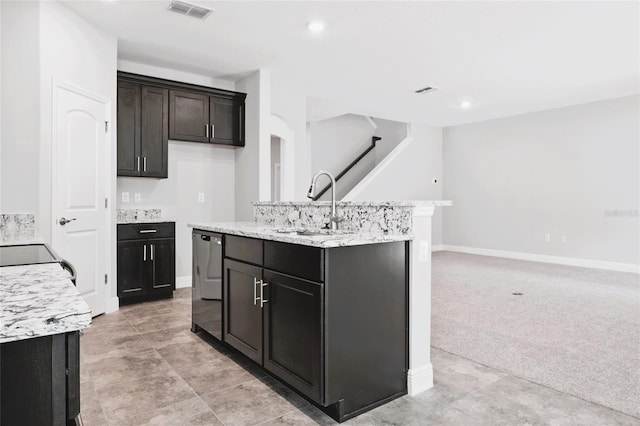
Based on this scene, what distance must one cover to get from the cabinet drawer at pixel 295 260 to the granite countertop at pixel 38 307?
1.11 metres

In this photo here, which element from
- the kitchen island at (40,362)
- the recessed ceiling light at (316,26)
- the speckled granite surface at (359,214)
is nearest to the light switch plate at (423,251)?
the speckled granite surface at (359,214)

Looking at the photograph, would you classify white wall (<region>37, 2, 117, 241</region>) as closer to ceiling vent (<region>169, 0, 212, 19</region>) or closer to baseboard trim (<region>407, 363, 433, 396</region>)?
ceiling vent (<region>169, 0, 212, 19</region>)

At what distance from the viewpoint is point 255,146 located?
4.92m

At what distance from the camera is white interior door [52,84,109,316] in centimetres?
336

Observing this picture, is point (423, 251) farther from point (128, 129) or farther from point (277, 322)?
point (128, 129)

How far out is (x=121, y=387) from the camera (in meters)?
2.37

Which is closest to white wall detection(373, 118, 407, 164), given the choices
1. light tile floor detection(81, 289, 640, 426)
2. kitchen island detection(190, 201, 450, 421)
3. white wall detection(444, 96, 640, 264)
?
white wall detection(444, 96, 640, 264)

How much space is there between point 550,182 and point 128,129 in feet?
21.4

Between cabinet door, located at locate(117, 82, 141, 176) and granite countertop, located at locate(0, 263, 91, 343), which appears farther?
cabinet door, located at locate(117, 82, 141, 176)

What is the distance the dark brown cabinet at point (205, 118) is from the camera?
4637 millimetres

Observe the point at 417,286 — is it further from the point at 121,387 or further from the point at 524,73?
the point at 524,73

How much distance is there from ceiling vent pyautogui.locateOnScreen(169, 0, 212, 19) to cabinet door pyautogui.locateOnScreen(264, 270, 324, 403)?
Answer: 7.75 ft

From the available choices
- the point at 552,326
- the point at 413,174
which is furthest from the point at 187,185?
the point at 413,174

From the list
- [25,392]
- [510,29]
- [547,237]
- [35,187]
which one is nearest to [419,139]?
[547,237]
